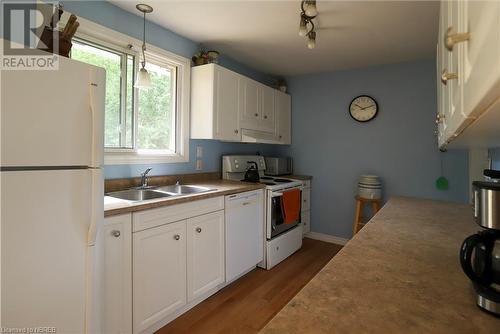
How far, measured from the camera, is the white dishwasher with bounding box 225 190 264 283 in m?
2.33

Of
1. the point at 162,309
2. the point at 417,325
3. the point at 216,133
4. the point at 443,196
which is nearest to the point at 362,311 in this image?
the point at 417,325

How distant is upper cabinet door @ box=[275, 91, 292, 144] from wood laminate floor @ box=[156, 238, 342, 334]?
1671mm

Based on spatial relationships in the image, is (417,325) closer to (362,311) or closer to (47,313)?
(362,311)

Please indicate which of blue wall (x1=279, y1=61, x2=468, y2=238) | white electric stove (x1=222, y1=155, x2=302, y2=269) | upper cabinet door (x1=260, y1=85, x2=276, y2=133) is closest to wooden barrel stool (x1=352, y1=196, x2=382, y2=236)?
blue wall (x1=279, y1=61, x2=468, y2=238)

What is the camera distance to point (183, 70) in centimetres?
261

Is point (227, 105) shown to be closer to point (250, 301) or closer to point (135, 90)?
point (135, 90)

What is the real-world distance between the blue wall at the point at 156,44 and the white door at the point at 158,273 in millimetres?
691

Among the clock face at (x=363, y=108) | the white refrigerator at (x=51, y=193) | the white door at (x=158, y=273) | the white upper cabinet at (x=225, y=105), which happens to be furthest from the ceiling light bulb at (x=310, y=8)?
the clock face at (x=363, y=108)

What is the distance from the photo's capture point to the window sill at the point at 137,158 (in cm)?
203

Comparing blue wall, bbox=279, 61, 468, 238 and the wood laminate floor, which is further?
blue wall, bbox=279, 61, 468, 238

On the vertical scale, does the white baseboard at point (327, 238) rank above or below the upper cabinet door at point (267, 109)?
below

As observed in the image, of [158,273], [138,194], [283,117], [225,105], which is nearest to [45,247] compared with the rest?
[158,273]

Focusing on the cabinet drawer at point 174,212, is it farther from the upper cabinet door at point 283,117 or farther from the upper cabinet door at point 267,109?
the upper cabinet door at point 283,117

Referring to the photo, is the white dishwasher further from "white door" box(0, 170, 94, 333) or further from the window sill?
"white door" box(0, 170, 94, 333)
